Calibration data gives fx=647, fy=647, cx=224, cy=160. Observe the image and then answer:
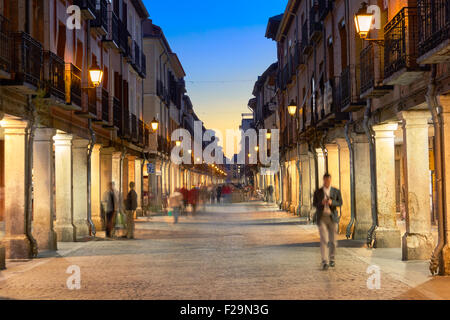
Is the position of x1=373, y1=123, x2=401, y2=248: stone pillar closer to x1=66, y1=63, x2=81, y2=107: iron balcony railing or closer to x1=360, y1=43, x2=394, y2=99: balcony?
x1=360, y1=43, x2=394, y2=99: balcony

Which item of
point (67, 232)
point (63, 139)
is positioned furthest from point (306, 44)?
point (67, 232)

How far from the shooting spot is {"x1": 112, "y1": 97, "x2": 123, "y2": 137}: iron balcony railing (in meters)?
23.6

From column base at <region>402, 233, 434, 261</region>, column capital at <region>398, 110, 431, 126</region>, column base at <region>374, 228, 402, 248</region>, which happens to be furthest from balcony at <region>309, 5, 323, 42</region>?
column base at <region>402, 233, 434, 261</region>

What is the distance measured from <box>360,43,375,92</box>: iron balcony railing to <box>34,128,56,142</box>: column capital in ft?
24.8

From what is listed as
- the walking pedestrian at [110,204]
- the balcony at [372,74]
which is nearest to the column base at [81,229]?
the walking pedestrian at [110,204]

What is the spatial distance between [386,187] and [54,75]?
27.4 feet

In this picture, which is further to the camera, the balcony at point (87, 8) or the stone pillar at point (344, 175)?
the stone pillar at point (344, 175)

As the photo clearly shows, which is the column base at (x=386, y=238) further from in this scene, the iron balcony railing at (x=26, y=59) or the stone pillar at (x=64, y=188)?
the iron balcony railing at (x=26, y=59)

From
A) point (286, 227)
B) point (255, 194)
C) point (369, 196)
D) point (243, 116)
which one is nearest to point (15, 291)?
point (369, 196)

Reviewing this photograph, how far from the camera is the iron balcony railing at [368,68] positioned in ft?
46.5

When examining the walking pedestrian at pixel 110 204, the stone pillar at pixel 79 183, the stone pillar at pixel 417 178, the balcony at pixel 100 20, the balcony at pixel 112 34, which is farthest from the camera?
the balcony at pixel 112 34

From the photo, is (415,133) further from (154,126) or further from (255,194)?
(255,194)

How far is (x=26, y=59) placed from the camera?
12867 millimetres

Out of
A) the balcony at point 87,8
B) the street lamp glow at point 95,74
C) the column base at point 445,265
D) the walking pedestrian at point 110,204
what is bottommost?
the column base at point 445,265
